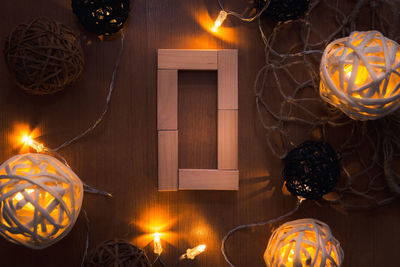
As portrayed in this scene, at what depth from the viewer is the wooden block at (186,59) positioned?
85 centimetres

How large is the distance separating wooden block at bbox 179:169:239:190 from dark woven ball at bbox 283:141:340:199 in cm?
16

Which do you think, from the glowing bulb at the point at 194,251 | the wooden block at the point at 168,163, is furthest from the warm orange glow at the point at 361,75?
the glowing bulb at the point at 194,251

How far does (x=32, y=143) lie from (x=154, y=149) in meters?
0.36

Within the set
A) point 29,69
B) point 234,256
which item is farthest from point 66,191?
point 234,256

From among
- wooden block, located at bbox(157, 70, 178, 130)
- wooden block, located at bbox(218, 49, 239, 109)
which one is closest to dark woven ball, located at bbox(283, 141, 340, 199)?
wooden block, located at bbox(218, 49, 239, 109)

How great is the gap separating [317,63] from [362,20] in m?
0.19

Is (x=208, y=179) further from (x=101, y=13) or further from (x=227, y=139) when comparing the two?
(x=101, y=13)

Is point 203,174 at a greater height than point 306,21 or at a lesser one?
lesser

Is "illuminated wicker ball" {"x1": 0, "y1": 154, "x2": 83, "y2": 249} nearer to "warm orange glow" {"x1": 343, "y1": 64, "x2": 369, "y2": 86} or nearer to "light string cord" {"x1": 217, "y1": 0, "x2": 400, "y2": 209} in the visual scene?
"light string cord" {"x1": 217, "y1": 0, "x2": 400, "y2": 209}

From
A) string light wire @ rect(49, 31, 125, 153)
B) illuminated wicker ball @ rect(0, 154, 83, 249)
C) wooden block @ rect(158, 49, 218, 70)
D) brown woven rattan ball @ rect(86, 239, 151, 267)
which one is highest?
wooden block @ rect(158, 49, 218, 70)

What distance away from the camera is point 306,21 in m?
0.88

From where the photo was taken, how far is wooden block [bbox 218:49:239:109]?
85cm

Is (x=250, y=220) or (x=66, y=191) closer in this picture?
(x=66, y=191)

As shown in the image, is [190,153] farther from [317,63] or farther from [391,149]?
[391,149]
